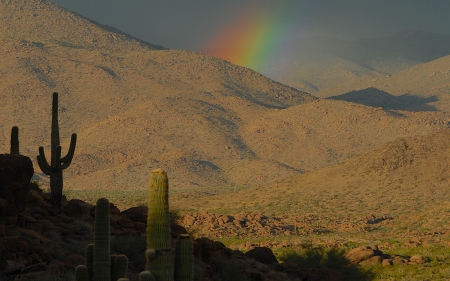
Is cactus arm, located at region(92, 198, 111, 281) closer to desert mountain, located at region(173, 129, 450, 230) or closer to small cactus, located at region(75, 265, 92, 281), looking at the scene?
small cactus, located at region(75, 265, 92, 281)

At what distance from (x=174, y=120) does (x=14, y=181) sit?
252ft

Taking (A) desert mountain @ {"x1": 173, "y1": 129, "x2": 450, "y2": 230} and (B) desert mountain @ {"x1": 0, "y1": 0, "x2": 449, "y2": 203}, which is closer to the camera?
(A) desert mountain @ {"x1": 173, "y1": 129, "x2": 450, "y2": 230}

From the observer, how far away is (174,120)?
315 feet

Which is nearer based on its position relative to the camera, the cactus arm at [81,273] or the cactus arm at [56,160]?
the cactus arm at [81,273]

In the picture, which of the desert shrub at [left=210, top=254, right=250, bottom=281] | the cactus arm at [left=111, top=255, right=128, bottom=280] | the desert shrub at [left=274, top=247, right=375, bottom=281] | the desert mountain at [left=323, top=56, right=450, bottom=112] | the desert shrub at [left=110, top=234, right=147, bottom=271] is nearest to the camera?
the cactus arm at [left=111, top=255, right=128, bottom=280]

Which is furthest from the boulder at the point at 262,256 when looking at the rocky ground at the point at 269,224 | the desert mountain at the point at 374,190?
the desert mountain at the point at 374,190

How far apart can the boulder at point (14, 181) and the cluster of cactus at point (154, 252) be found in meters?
6.30

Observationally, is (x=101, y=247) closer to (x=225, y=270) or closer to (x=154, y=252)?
(x=154, y=252)

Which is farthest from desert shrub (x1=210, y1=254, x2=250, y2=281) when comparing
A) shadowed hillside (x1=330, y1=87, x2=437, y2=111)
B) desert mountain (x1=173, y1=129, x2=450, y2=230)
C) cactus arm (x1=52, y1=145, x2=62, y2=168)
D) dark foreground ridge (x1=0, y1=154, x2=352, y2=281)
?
shadowed hillside (x1=330, y1=87, x2=437, y2=111)

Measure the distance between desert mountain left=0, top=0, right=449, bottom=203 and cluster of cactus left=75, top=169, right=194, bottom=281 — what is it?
200 feet

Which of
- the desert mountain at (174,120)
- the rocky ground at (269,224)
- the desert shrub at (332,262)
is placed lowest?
the desert shrub at (332,262)

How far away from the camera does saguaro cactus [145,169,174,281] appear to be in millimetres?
11633

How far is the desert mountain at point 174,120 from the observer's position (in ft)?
275

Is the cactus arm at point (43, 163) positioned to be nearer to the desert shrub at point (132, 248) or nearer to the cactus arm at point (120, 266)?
the desert shrub at point (132, 248)
